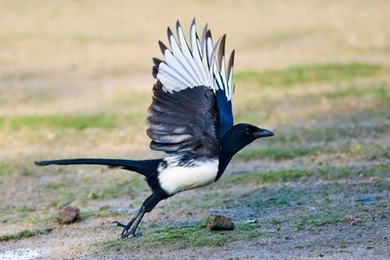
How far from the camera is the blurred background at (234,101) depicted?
8281 mm

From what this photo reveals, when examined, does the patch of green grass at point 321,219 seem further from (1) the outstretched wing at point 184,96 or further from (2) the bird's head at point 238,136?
(1) the outstretched wing at point 184,96

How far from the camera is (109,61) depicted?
19.3 m

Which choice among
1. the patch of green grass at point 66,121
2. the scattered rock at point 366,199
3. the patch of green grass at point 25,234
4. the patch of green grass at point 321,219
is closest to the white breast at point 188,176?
the patch of green grass at point 321,219

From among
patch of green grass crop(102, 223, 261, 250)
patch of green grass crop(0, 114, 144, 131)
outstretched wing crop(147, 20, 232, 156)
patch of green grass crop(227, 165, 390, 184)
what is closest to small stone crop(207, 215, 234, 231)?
patch of green grass crop(102, 223, 261, 250)

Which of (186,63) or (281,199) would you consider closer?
(186,63)

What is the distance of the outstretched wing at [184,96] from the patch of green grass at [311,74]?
8.87 m

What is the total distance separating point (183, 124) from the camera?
272 inches

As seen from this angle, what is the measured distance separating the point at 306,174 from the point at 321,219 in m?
1.90

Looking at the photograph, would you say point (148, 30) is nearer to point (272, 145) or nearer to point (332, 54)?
point (332, 54)

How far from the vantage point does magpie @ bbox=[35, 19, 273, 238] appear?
6.79m

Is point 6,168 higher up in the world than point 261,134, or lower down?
lower down

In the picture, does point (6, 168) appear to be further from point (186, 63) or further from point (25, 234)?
point (186, 63)

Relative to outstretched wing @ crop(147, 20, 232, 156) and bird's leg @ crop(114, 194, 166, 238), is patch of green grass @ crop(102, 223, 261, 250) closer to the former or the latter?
bird's leg @ crop(114, 194, 166, 238)

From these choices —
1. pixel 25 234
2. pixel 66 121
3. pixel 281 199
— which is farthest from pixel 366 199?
pixel 66 121
